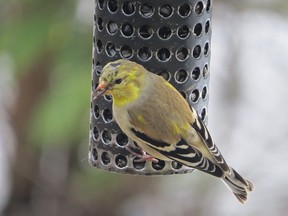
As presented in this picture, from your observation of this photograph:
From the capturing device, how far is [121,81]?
3.34 metres

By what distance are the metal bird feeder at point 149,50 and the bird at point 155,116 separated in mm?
166

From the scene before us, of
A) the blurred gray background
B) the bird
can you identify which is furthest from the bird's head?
the blurred gray background

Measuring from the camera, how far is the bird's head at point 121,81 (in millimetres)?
3295

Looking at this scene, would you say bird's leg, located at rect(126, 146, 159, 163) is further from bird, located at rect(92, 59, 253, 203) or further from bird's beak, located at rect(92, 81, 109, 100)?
bird's beak, located at rect(92, 81, 109, 100)

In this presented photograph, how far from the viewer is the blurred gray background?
243 inches

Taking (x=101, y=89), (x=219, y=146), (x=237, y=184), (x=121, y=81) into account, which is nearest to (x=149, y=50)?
(x=121, y=81)

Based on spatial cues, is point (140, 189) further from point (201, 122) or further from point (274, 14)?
point (201, 122)

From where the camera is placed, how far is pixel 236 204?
7.26 m

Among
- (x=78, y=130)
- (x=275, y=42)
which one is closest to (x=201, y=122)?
(x=78, y=130)

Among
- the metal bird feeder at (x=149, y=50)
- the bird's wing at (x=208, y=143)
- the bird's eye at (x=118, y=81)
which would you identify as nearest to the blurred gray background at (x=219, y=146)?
the metal bird feeder at (x=149, y=50)

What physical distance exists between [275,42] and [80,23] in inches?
116

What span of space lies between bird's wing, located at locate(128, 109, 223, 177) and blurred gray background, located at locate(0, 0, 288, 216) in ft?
7.11

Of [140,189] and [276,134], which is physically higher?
[276,134]

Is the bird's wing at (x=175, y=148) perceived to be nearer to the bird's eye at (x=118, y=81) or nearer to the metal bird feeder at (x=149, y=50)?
the bird's eye at (x=118, y=81)
